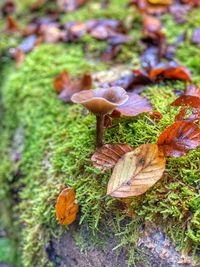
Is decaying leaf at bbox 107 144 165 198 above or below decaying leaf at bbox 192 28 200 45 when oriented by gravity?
above

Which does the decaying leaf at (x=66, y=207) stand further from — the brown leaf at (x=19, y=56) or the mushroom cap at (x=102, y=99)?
the brown leaf at (x=19, y=56)

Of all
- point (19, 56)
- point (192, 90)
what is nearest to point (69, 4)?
point (19, 56)

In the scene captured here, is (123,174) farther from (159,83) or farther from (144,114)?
(159,83)

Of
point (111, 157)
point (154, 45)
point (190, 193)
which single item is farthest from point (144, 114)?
point (154, 45)

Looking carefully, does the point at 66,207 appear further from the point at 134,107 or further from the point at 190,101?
the point at 190,101

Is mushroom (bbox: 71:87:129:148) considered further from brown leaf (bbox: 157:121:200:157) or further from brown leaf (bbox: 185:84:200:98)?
brown leaf (bbox: 185:84:200:98)

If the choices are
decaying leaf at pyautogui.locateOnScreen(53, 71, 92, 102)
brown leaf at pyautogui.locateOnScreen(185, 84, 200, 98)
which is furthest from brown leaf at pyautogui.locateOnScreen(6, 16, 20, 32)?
brown leaf at pyautogui.locateOnScreen(185, 84, 200, 98)
